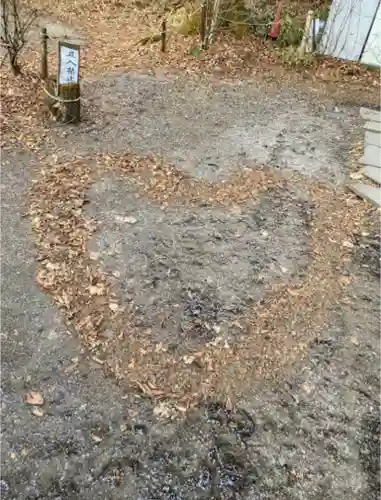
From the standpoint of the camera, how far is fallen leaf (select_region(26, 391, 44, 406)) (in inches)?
121

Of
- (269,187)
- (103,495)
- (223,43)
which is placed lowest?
(103,495)

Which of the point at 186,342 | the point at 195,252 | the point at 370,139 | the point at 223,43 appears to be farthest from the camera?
the point at 223,43

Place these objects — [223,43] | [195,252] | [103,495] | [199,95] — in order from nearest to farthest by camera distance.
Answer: [103,495], [195,252], [199,95], [223,43]

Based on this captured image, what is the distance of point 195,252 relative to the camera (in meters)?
4.32

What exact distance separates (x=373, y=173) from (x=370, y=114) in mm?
1819

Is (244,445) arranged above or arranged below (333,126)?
below

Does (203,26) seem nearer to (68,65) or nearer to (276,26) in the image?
(276,26)

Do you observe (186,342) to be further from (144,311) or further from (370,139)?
(370,139)

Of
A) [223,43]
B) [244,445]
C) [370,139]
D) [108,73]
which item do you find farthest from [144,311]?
[223,43]

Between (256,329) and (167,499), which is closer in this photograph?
(167,499)

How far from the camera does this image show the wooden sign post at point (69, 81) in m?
5.40

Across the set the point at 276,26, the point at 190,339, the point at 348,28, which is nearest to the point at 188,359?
the point at 190,339

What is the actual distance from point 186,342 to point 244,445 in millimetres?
886

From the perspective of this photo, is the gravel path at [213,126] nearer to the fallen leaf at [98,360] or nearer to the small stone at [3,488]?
the fallen leaf at [98,360]
